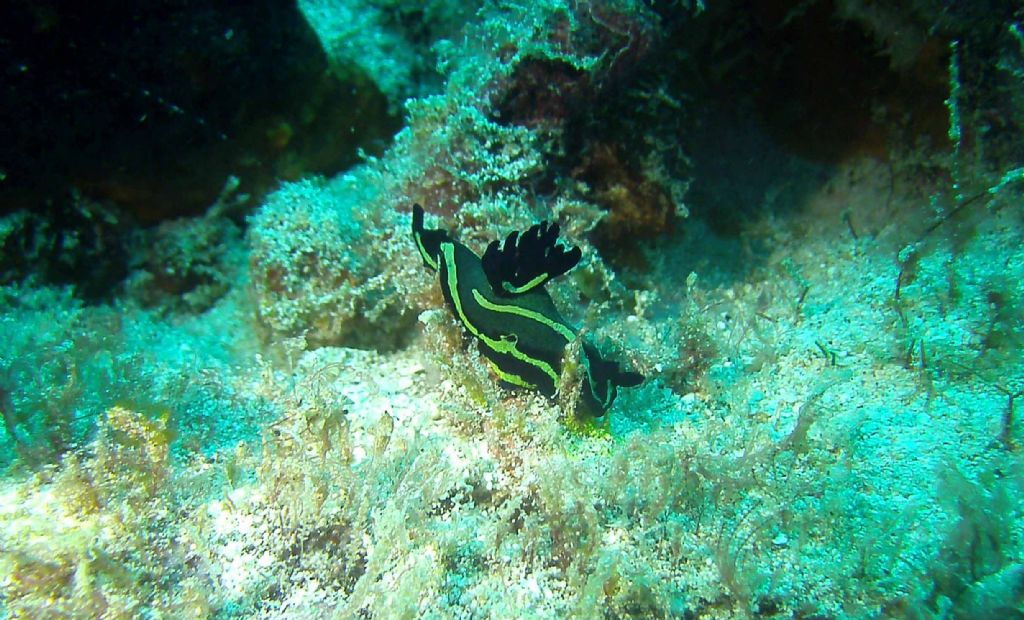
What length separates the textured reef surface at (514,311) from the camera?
2363 mm

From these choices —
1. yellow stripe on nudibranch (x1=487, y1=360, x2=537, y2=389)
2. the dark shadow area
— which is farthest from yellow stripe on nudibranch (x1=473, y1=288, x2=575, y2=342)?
the dark shadow area

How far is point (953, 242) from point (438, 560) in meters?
4.34

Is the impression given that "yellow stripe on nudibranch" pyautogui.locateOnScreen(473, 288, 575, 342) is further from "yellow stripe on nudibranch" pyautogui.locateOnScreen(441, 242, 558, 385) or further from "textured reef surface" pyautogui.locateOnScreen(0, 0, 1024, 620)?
"yellow stripe on nudibranch" pyautogui.locateOnScreen(441, 242, 558, 385)

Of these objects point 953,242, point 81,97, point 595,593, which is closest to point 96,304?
point 81,97

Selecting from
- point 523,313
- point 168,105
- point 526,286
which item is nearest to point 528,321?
point 523,313

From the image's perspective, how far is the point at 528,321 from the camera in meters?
3.06

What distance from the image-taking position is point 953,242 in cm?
391

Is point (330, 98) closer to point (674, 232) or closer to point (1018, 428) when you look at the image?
point (674, 232)

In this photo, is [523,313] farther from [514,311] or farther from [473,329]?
[473,329]

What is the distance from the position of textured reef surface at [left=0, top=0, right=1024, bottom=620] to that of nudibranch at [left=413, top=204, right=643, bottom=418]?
0.9 inches

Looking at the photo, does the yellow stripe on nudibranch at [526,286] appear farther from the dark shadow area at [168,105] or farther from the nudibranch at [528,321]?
the dark shadow area at [168,105]

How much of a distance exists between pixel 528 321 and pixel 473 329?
386 millimetres

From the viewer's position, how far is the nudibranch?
2.95m

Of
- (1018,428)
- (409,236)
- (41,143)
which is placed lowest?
(1018,428)
